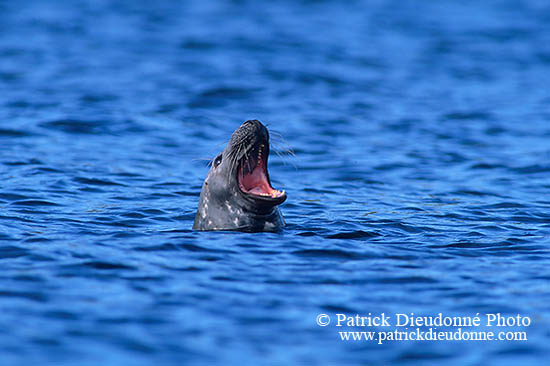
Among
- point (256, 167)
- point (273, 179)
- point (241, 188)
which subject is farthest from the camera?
point (273, 179)

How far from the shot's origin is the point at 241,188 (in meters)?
10.2

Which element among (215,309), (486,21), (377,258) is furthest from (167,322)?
(486,21)

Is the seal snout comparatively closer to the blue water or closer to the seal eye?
the seal eye

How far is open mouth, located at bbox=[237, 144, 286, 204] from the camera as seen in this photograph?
10.2 metres

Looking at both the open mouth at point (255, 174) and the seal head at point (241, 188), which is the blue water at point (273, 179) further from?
the open mouth at point (255, 174)

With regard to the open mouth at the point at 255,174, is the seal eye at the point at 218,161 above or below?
above

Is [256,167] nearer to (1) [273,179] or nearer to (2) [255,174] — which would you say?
(2) [255,174]

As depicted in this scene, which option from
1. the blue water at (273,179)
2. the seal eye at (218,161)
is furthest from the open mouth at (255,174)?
the blue water at (273,179)

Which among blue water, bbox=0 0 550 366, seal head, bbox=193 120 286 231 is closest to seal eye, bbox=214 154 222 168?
seal head, bbox=193 120 286 231

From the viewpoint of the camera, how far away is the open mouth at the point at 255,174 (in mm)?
10180

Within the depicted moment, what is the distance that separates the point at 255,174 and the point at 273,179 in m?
4.61

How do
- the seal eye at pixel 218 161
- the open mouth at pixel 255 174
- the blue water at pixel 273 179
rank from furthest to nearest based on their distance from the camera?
the seal eye at pixel 218 161
the open mouth at pixel 255 174
the blue water at pixel 273 179

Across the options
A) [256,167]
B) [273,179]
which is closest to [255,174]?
[256,167]

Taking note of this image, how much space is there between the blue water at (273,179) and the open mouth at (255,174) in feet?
1.82
